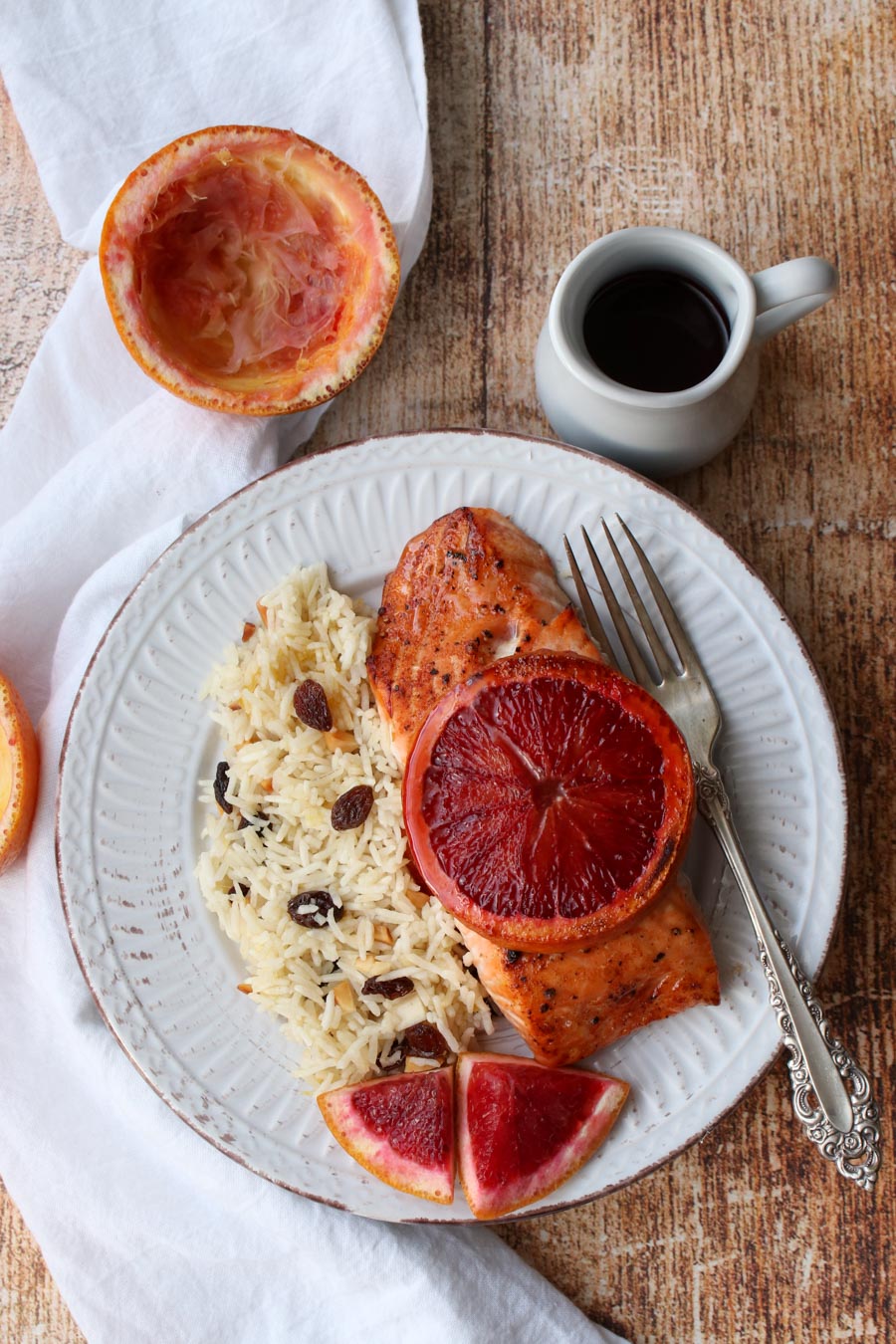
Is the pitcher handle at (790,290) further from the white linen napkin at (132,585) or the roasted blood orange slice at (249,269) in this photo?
the white linen napkin at (132,585)

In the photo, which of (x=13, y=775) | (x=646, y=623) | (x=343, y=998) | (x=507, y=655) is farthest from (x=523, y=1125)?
(x=13, y=775)

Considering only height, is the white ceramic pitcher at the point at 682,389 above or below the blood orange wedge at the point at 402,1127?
above

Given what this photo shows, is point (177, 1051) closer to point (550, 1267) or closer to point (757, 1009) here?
point (550, 1267)

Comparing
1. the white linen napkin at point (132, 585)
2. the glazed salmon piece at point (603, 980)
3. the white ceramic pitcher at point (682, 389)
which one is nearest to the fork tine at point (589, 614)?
the white ceramic pitcher at point (682, 389)

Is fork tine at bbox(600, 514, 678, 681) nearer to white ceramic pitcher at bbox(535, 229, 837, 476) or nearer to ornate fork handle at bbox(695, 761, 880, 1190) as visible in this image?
white ceramic pitcher at bbox(535, 229, 837, 476)

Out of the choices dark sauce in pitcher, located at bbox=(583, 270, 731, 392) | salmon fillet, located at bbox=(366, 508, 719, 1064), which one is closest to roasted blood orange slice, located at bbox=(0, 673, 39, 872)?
salmon fillet, located at bbox=(366, 508, 719, 1064)

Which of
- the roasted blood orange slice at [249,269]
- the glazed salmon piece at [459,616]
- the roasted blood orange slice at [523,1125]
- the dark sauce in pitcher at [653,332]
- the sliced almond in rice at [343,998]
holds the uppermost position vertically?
the roasted blood orange slice at [249,269]

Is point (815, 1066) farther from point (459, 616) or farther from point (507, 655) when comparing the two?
point (459, 616)
